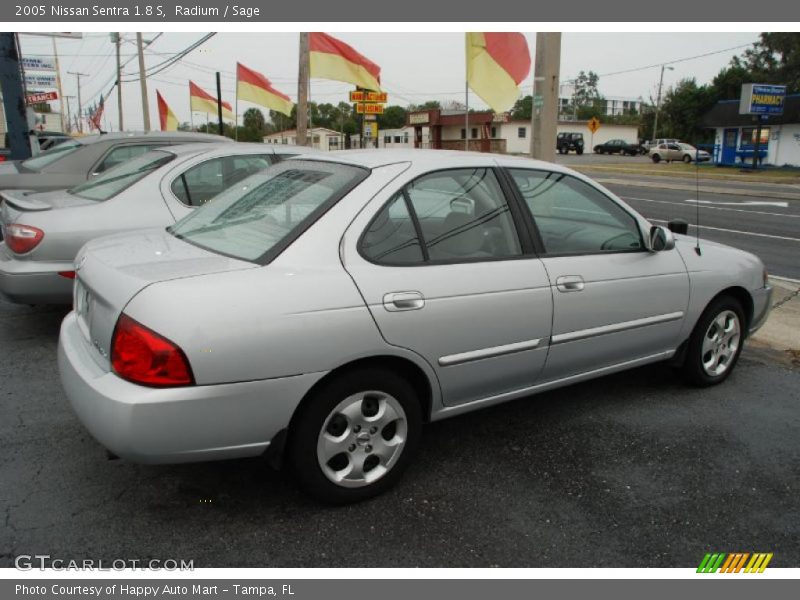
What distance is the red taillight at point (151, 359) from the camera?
2.47 meters

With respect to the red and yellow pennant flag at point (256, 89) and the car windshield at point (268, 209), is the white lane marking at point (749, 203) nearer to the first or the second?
the red and yellow pennant flag at point (256, 89)

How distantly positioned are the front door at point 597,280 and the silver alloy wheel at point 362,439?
1.01 meters

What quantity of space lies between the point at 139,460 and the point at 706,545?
2.35 metres

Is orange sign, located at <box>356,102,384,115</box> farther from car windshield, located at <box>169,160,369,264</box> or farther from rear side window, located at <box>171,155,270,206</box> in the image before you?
car windshield, located at <box>169,160,369,264</box>

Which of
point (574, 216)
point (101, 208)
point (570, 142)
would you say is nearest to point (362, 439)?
point (574, 216)

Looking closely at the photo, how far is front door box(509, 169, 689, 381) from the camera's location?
355cm

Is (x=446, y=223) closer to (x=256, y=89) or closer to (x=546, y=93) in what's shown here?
(x=546, y=93)

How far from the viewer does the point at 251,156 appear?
5930mm

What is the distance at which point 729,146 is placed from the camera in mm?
41000

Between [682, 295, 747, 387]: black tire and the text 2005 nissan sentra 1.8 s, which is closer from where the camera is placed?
the text 2005 nissan sentra 1.8 s

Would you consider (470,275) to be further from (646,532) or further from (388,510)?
(646,532)

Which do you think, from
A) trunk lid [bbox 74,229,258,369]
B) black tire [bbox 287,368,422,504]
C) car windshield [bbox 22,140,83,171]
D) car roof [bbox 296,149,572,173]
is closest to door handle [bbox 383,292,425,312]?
black tire [bbox 287,368,422,504]

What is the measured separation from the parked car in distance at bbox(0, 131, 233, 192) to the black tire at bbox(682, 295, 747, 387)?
17.2 feet

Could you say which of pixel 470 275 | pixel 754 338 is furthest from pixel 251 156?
pixel 754 338
